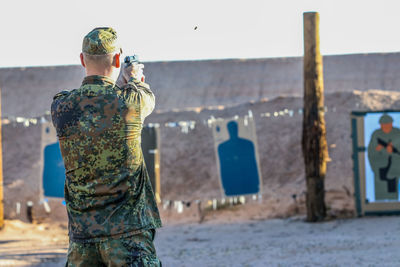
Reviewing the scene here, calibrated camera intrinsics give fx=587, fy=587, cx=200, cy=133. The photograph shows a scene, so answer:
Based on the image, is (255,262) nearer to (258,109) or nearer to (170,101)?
(258,109)

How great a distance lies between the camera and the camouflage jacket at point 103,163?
2225 millimetres

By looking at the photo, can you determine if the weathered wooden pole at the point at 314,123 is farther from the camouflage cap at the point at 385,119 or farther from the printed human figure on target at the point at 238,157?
the printed human figure on target at the point at 238,157

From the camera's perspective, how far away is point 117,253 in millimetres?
2174

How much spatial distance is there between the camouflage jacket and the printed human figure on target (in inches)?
Result: 381

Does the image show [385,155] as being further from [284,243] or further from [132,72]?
[132,72]

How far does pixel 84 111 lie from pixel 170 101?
3938 cm

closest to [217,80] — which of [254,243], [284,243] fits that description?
[254,243]

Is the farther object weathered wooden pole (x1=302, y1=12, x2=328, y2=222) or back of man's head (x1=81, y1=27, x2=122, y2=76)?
weathered wooden pole (x1=302, y1=12, x2=328, y2=222)

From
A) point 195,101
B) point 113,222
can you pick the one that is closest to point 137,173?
point 113,222

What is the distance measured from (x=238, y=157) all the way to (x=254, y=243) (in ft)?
13.3

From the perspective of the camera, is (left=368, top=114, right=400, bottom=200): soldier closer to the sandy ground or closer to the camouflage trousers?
the sandy ground

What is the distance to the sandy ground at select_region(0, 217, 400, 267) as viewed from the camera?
6.79 m

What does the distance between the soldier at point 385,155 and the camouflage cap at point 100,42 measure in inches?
334

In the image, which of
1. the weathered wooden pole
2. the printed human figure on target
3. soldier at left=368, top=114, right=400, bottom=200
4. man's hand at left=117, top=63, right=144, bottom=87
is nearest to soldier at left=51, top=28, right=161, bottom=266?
man's hand at left=117, top=63, right=144, bottom=87
